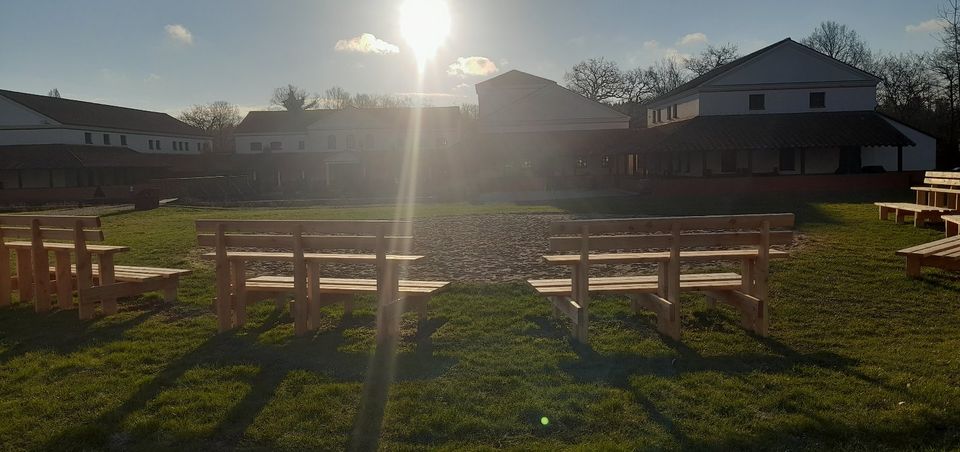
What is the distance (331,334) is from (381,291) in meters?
0.82

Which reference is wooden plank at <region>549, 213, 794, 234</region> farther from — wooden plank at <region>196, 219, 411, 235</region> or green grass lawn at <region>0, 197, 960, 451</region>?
wooden plank at <region>196, 219, 411, 235</region>

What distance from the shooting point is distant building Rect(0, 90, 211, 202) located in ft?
150

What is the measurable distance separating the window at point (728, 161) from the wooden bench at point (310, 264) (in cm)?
3358

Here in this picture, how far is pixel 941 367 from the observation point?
207 inches

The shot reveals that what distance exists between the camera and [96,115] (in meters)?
55.5

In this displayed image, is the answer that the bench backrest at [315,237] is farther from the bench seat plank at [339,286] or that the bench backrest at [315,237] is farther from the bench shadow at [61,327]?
the bench shadow at [61,327]

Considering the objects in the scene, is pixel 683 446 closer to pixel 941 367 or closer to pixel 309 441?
pixel 309 441

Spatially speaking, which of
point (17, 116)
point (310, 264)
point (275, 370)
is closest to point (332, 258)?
point (310, 264)

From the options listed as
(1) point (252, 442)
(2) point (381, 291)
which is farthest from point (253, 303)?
(1) point (252, 442)

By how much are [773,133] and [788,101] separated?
4538mm

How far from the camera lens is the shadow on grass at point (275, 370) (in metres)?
4.24

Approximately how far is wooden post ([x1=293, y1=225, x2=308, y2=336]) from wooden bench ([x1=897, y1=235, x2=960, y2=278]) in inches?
299

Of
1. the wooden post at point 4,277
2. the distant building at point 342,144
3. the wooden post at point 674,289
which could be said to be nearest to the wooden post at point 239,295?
the wooden post at point 4,277

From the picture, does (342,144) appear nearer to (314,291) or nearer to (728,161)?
(728,161)
